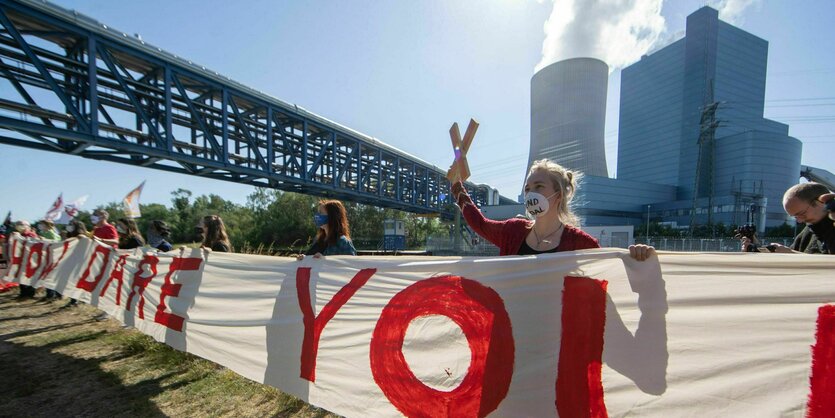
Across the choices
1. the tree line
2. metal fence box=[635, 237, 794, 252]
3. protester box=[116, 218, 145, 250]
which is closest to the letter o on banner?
protester box=[116, 218, 145, 250]

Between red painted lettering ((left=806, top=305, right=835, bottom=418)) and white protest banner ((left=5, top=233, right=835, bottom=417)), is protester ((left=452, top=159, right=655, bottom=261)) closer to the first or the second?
white protest banner ((left=5, top=233, right=835, bottom=417))

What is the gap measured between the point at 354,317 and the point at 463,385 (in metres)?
0.91

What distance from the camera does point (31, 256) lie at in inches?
276

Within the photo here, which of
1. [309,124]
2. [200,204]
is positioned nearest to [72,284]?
[309,124]

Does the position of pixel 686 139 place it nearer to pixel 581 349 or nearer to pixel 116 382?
pixel 581 349

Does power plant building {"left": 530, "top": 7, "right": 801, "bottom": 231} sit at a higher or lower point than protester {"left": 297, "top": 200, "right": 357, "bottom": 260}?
higher

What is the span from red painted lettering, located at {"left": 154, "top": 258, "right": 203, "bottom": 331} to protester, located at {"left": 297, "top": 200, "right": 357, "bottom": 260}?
1.51 metres

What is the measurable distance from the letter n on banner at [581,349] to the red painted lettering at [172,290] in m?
3.72

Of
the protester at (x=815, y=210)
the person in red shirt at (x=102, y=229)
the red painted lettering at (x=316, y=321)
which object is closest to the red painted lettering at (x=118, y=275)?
the person in red shirt at (x=102, y=229)

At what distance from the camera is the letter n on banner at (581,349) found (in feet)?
5.32

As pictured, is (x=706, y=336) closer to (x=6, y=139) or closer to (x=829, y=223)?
(x=829, y=223)

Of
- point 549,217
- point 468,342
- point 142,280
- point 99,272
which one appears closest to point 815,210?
point 549,217

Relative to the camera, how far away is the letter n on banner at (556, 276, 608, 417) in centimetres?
162

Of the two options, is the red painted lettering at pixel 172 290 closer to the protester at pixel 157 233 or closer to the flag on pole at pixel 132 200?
the protester at pixel 157 233
